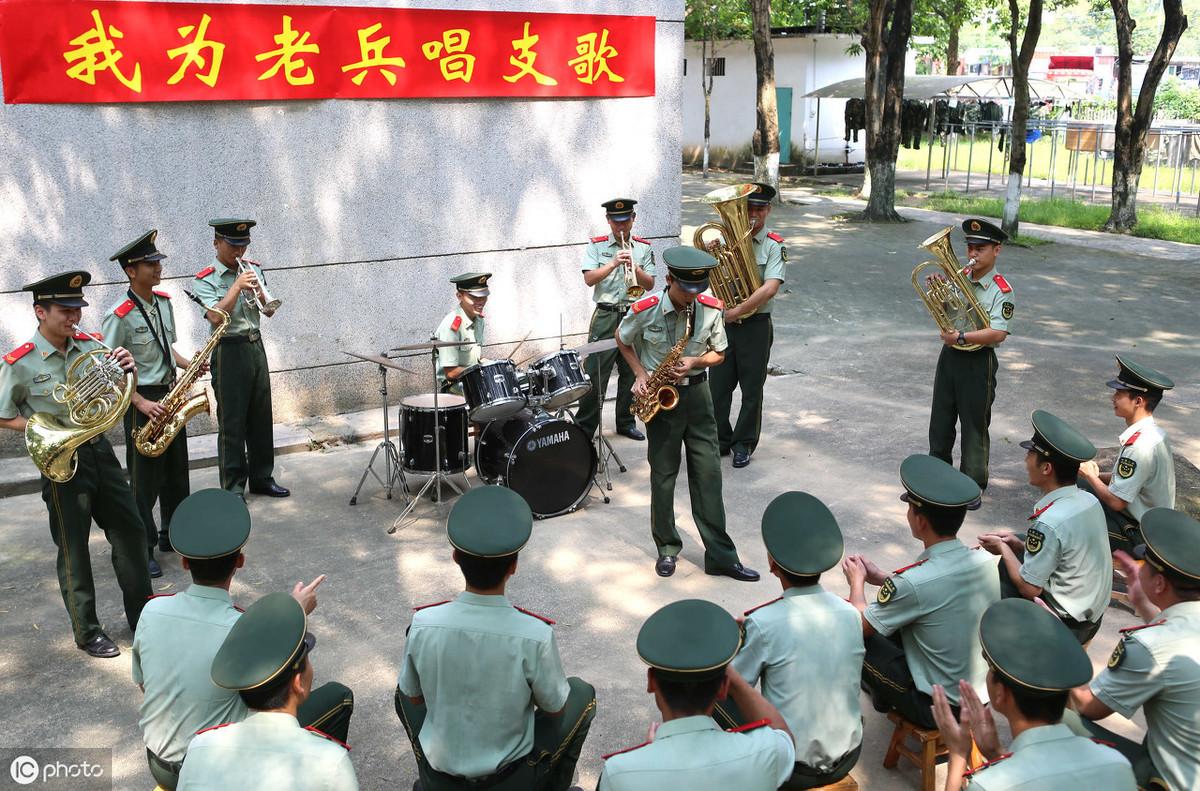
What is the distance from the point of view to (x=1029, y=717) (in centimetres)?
330

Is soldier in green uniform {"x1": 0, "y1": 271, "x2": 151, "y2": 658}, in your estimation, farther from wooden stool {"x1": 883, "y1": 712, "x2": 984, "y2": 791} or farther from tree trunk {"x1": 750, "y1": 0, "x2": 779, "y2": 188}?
tree trunk {"x1": 750, "y1": 0, "x2": 779, "y2": 188}

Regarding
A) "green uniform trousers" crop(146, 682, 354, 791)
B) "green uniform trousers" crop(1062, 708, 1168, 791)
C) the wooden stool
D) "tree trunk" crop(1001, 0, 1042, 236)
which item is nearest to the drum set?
"green uniform trousers" crop(146, 682, 354, 791)

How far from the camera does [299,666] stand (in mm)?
3469

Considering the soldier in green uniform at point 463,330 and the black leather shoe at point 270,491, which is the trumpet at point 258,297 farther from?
the black leather shoe at point 270,491

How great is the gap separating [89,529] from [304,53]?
16.3 ft

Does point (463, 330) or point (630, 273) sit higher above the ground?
point (630, 273)

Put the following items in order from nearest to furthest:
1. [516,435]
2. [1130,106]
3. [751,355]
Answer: [516,435]
[751,355]
[1130,106]

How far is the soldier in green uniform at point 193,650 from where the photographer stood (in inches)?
155

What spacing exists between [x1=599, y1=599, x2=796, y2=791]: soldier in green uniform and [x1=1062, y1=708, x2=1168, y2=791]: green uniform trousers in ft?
4.11

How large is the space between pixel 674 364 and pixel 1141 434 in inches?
104

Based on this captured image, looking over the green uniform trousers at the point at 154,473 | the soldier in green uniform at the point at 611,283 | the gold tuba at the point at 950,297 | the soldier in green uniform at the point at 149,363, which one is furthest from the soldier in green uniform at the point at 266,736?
the gold tuba at the point at 950,297

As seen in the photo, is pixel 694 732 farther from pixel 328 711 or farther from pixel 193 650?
pixel 193 650

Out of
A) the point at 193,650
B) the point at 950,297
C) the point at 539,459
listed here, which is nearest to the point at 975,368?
the point at 950,297

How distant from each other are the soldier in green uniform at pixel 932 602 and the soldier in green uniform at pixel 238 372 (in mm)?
4983
